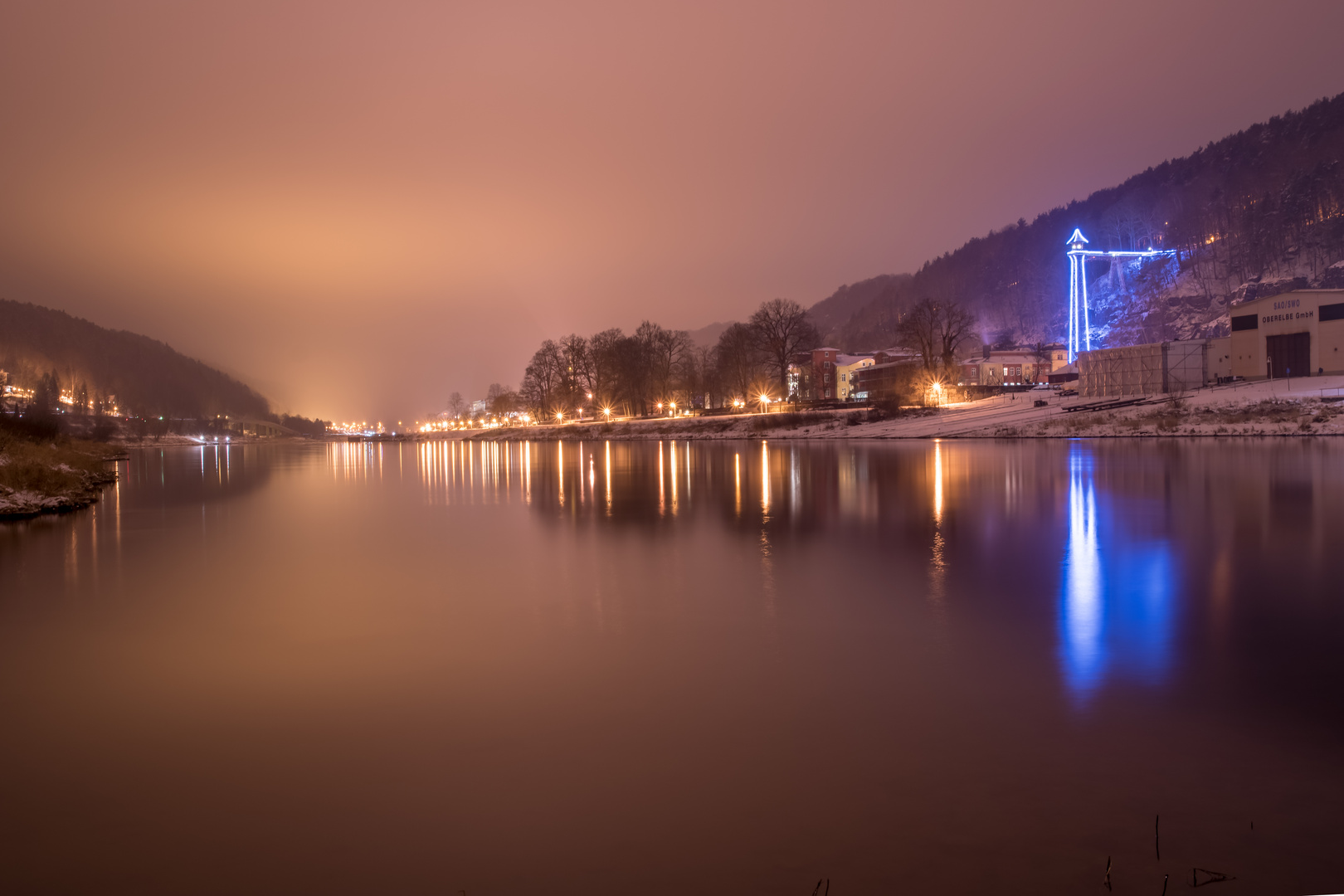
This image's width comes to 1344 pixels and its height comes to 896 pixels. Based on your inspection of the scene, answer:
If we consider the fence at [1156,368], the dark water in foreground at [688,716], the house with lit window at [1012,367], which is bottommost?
the dark water in foreground at [688,716]

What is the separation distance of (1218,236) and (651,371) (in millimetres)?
123608

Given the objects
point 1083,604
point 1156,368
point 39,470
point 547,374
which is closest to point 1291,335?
point 1156,368

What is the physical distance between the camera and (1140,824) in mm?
4863

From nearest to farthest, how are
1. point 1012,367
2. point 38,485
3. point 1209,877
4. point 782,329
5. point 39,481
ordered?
point 1209,877 < point 38,485 < point 39,481 < point 782,329 < point 1012,367

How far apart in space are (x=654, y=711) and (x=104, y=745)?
4431 mm

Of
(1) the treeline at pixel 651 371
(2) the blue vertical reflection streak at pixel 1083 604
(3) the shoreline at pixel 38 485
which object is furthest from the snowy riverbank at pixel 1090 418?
(3) the shoreline at pixel 38 485

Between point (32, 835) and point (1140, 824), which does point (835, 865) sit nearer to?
point (1140, 824)

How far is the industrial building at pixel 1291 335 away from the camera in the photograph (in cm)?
6131

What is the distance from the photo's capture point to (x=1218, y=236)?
163875 millimetres

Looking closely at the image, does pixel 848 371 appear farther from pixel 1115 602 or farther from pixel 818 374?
pixel 1115 602

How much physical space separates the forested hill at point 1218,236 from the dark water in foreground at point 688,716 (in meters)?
→ 146

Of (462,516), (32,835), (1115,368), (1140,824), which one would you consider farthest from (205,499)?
(1115,368)

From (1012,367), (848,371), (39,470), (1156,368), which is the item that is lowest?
(39,470)

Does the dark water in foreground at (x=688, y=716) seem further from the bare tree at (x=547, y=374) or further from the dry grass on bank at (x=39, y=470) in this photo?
the bare tree at (x=547, y=374)
